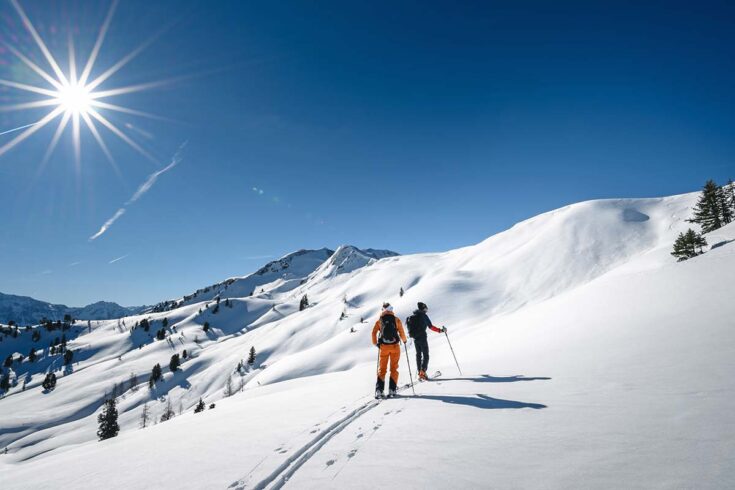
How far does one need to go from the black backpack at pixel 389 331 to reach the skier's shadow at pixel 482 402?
2.06m

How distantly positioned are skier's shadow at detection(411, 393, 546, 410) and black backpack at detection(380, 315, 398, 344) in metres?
2.06

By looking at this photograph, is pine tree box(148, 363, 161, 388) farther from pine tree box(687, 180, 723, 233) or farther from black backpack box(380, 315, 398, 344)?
pine tree box(687, 180, 723, 233)

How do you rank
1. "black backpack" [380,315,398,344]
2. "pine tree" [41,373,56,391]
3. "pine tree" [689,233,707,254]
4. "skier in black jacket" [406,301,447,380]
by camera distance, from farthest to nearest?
"pine tree" [41,373,56,391] → "pine tree" [689,233,707,254] → "skier in black jacket" [406,301,447,380] → "black backpack" [380,315,398,344]

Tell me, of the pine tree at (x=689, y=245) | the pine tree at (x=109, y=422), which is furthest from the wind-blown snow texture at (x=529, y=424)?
the pine tree at (x=109, y=422)

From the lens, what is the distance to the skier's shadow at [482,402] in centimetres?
666

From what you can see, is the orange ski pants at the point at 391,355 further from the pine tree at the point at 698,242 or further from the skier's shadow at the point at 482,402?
the pine tree at the point at 698,242

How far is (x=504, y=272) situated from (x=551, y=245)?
16337mm

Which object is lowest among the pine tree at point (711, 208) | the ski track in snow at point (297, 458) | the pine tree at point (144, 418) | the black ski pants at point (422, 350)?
the pine tree at point (144, 418)

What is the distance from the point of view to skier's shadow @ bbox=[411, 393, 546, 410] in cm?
666

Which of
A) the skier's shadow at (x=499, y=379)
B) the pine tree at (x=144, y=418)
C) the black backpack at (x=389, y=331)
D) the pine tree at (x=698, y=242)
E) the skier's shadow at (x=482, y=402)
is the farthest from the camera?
the pine tree at (x=144, y=418)

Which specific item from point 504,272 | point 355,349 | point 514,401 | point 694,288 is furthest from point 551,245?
point 514,401

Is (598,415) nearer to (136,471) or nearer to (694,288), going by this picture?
(136,471)

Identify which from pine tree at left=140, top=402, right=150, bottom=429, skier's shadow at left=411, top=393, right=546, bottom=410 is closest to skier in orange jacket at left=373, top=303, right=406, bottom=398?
skier's shadow at left=411, top=393, right=546, bottom=410

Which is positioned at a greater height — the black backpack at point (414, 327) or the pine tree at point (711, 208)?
the pine tree at point (711, 208)
